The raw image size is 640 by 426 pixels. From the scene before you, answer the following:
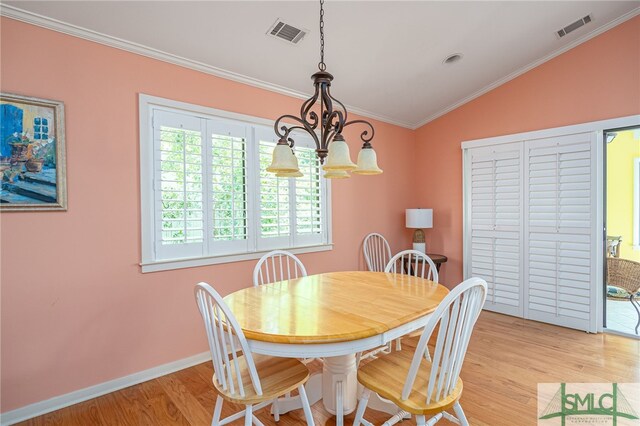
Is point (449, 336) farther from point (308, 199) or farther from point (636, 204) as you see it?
point (636, 204)

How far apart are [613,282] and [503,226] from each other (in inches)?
45.8

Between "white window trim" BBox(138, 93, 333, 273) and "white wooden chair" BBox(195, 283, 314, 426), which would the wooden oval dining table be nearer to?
"white wooden chair" BBox(195, 283, 314, 426)

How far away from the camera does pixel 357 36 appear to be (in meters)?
2.68

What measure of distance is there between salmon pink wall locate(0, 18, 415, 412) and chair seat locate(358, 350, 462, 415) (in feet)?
5.43

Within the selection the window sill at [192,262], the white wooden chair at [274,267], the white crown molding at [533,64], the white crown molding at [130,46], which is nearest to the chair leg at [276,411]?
the white wooden chair at [274,267]

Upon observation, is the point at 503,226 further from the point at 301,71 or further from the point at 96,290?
the point at 96,290

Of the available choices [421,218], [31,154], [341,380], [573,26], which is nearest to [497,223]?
[421,218]

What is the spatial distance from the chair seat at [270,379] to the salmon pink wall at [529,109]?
3237 millimetres

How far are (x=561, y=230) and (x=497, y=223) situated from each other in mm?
631

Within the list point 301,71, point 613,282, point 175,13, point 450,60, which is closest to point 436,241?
point 613,282

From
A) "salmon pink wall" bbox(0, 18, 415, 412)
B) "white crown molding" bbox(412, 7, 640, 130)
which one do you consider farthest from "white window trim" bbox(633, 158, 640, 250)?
"salmon pink wall" bbox(0, 18, 415, 412)

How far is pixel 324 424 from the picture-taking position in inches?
76.5

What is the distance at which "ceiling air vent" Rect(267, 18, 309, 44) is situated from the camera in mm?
2418

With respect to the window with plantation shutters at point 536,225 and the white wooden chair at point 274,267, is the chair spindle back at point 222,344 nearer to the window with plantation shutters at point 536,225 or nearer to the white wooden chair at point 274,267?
the white wooden chair at point 274,267
